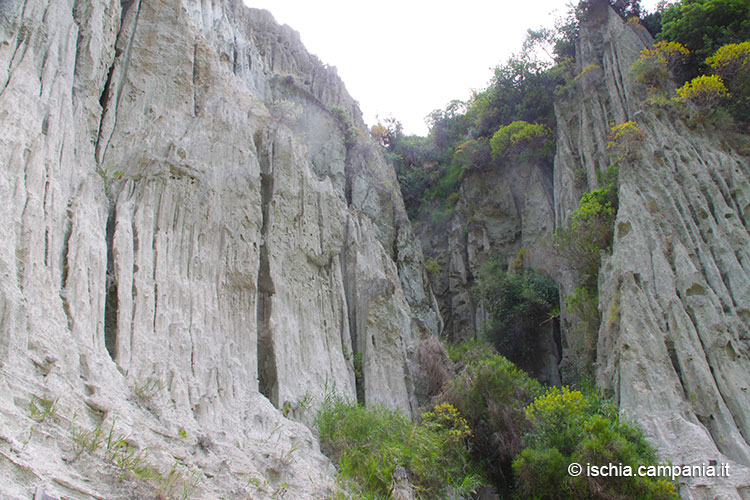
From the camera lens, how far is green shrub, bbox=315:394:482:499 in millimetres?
12766

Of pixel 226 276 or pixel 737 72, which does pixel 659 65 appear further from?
pixel 226 276

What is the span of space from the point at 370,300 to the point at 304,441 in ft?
22.6

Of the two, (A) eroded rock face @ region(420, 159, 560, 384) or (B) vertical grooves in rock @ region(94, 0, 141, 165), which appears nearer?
(B) vertical grooves in rock @ region(94, 0, 141, 165)

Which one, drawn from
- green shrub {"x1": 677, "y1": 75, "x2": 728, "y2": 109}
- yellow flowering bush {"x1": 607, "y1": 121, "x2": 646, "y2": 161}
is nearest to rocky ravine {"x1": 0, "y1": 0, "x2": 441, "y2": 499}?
yellow flowering bush {"x1": 607, "y1": 121, "x2": 646, "y2": 161}

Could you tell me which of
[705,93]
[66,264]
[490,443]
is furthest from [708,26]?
[66,264]

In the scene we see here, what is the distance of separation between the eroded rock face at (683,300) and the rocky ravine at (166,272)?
693 centimetres

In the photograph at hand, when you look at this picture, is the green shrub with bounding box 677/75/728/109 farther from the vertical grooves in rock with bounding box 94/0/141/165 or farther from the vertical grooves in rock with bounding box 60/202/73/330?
the vertical grooves in rock with bounding box 60/202/73/330

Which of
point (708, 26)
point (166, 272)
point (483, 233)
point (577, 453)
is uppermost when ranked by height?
point (708, 26)

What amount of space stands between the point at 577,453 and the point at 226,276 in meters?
9.52

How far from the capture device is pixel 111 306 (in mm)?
11477

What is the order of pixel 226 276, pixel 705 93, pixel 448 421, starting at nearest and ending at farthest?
pixel 226 276
pixel 448 421
pixel 705 93

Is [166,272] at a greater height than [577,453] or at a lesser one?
greater

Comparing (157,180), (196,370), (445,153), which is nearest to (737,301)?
(196,370)

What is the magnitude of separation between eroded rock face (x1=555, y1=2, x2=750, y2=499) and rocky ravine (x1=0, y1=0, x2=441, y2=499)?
6928 mm
